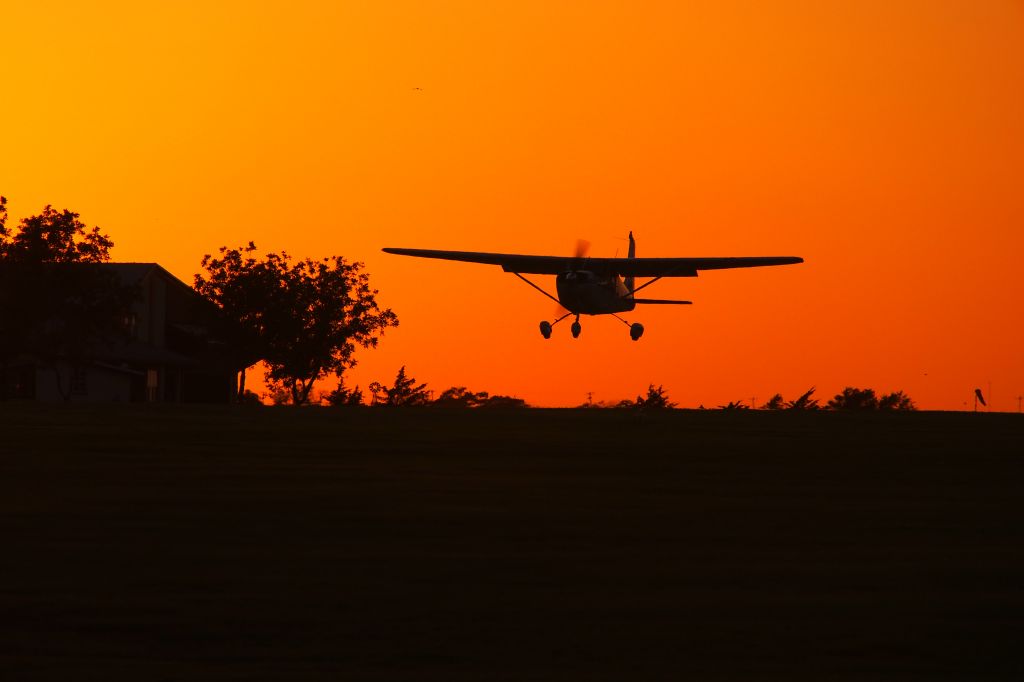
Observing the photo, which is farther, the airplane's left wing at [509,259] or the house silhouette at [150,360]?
the house silhouette at [150,360]

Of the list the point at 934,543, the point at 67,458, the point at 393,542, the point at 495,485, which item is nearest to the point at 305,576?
the point at 393,542

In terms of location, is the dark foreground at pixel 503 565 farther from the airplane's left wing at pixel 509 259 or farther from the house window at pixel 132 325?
the house window at pixel 132 325

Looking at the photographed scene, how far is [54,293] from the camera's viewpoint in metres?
74.8

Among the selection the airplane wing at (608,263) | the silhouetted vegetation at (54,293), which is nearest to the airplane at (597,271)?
the airplane wing at (608,263)

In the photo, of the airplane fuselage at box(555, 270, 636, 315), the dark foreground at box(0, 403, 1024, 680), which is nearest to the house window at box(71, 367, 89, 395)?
the airplane fuselage at box(555, 270, 636, 315)

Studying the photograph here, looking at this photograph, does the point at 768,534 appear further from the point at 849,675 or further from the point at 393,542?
the point at 849,675

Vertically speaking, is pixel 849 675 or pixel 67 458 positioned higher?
A: pixel 67 458

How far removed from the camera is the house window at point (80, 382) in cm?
7812

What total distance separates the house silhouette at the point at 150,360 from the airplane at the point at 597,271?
72.1 feet

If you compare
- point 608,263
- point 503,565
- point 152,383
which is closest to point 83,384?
point 152,383

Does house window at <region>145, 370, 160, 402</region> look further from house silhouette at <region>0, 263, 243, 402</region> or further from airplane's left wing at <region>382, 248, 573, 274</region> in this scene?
airplane's left wing at <region>382, 248, 573, 274</region>

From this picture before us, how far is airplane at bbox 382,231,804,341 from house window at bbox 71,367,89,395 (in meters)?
24.1

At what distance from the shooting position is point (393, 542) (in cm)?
1548

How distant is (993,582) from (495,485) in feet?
31.0
